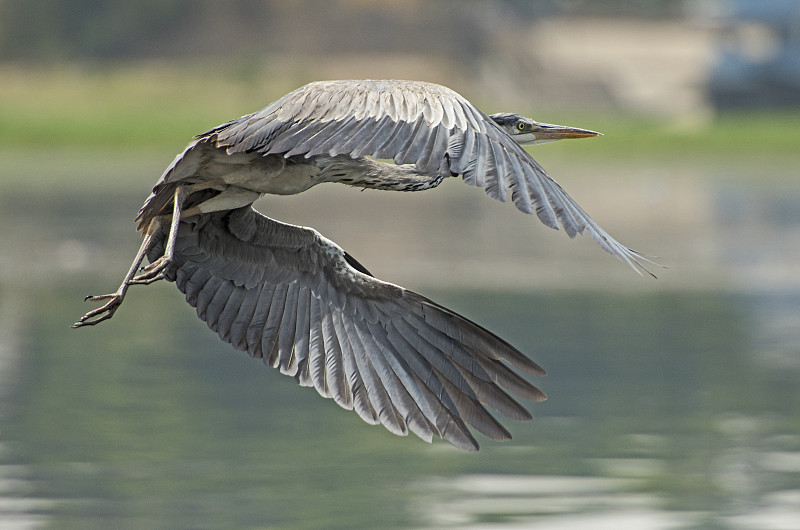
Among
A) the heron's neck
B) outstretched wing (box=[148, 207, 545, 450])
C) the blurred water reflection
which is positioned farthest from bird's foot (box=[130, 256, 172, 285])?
the blurred water reflection

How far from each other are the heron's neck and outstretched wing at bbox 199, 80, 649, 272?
664mm

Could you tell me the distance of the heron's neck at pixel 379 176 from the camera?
7.33 meters

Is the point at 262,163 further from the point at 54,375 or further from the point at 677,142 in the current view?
the point at 677,142

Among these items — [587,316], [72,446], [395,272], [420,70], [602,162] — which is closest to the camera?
[72,446]

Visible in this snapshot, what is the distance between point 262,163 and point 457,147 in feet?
4.94

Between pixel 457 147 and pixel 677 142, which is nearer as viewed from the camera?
pixel 457 147

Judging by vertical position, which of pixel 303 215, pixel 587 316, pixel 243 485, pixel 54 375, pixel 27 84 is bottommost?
pixel 243 485

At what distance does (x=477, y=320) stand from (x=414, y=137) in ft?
29.3

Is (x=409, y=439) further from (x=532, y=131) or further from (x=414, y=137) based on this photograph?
(x=414, y=137)

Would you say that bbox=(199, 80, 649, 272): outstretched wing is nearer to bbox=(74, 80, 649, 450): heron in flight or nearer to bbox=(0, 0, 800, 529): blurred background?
bbox=(74, 80, 649, 450): heron in flight

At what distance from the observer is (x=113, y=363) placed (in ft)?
41.9

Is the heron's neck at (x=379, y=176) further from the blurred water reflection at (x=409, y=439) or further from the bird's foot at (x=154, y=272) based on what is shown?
the blurred water reflection at (x=409, y=439)

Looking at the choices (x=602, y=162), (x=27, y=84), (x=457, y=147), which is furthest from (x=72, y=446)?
(x=27, y=84)

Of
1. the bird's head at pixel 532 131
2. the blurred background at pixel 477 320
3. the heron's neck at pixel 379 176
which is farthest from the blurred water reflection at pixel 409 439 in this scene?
the bird's head at pixel 532 131
